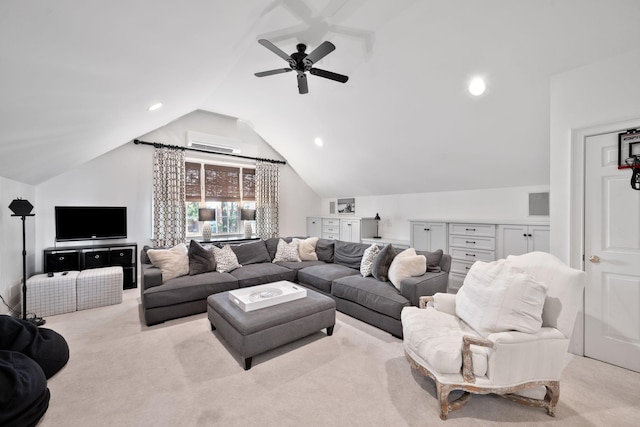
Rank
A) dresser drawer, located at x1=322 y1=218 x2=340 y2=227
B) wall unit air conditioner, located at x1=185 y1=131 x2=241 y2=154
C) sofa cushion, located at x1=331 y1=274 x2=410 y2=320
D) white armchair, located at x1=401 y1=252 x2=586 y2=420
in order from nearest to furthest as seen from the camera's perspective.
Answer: white armchair, located at x1=401 y1=252 x2=586 y2=420 < sofa cushion, located at x1=331 y1=274 x2=410 y2=320 < wall unit air conditioner, located at x1=185 y1=131 x2=241 y2=154 < dresser drawer, located at x1=322 y1=218 x2=340 y2=227

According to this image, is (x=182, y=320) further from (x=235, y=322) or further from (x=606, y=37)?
(x=606, y=37)

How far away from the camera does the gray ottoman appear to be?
226 cm

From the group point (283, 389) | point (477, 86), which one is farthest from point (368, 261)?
point (477, 86)

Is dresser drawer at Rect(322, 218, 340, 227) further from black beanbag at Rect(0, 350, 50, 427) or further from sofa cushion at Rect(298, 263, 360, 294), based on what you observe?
black beanbag at Rect(0, 350, 50, 427)

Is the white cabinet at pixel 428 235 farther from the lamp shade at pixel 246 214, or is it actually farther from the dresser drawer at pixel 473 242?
the lamp shade at pixel 246 214

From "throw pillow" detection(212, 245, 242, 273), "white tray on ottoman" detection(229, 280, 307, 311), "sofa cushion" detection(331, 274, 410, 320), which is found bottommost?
"sofa cushion" detection(331, 274, 410, 320)

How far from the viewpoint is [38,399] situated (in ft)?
5.69

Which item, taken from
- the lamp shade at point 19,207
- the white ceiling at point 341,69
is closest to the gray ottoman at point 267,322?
the white ceiling at point 341,69

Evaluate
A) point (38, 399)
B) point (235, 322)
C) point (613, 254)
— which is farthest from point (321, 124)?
point (38, 399)

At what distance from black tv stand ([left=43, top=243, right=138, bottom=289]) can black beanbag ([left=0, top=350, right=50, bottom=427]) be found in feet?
8.73

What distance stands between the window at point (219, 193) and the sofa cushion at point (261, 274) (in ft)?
7.23

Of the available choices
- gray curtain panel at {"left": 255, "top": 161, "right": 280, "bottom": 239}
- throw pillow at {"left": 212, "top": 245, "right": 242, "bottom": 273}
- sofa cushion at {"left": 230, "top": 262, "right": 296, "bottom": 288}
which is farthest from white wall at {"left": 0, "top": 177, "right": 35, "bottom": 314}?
gray curtain panel at {"left": 255, "top": 161, "right": 280, "bottom": 239}

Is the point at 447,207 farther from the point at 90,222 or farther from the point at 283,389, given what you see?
the point at 90,222

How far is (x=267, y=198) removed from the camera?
6613 mm
